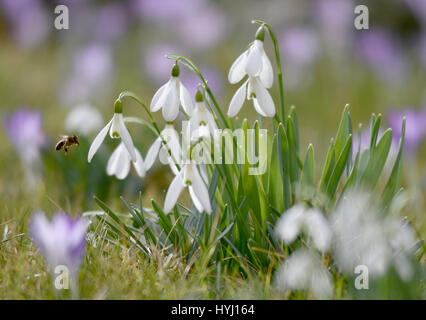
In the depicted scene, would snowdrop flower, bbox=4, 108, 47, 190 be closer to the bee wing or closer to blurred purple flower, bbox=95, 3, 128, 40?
the bee wing

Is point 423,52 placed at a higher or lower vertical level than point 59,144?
higher

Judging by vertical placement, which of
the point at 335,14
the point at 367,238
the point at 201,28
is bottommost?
the point at 367,238

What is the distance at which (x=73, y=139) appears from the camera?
7.60 ft

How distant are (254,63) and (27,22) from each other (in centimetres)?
639

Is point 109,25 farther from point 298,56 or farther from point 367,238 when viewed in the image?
point 367,238

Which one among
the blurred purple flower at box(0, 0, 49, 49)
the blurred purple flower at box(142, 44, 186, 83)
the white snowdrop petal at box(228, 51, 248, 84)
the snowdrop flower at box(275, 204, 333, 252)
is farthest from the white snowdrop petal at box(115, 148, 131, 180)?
A: the blurred purple flower at box(0, 0, 49, 49)

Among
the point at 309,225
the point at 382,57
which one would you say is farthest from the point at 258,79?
the point at 382,57

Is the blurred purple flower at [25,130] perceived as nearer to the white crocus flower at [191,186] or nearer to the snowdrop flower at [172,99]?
the snowdrop flower at [172,99]

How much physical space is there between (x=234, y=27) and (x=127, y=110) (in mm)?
3358

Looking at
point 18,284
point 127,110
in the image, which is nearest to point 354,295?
point 18,284

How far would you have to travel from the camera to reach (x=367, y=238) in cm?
173

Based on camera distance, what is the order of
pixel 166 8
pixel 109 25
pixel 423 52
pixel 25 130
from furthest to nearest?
pixel 109 25, pixel 423 52, pixel 166 8, pixel 25 130

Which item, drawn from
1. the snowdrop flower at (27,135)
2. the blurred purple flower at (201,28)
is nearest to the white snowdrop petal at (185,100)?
the snowdrop flower at (27,135)

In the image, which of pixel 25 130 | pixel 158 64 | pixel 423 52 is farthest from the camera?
pixel 423 52
